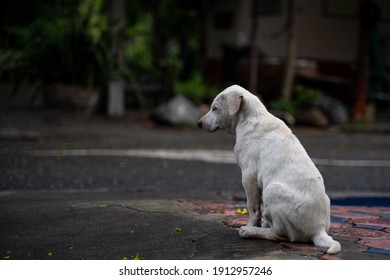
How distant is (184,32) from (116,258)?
21.3 m

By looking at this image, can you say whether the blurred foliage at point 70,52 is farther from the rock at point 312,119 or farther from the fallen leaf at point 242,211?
the fallen leaf at point 242,211

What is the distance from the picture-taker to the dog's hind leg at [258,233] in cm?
464

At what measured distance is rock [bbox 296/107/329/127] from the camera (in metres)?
16.5

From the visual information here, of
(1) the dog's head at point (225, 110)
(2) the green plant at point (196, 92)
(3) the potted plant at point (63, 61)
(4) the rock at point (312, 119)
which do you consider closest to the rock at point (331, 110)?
(4) the rock at point (312, 119)

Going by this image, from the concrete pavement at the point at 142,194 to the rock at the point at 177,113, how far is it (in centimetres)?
50

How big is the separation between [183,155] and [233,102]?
6.47m

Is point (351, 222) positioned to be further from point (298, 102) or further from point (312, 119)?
point (298, 102)

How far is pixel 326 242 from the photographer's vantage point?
14.8 ft

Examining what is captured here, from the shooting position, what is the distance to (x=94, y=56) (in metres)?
15.6

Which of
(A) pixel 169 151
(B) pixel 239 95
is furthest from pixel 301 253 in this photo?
(A) pixel 169 151

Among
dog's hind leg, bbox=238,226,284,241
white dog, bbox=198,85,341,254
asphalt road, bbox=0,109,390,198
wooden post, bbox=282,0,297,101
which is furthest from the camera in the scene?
wooden post, bbox=282,0,297,101

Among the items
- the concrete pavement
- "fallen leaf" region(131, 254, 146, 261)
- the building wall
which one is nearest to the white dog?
the concrete pavement

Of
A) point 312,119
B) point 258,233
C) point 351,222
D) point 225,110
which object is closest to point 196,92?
point 312,119

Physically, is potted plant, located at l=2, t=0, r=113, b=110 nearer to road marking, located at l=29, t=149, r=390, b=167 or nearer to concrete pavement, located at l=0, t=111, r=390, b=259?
concrete pavement, located at l=0, t=111, r=390, b=259
